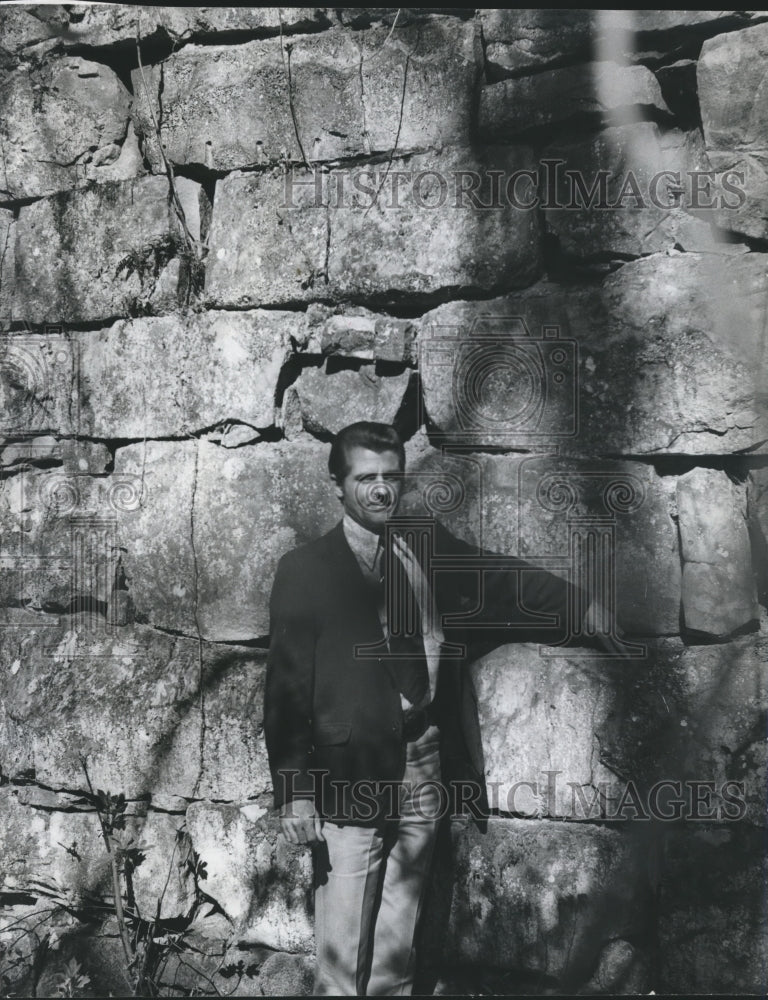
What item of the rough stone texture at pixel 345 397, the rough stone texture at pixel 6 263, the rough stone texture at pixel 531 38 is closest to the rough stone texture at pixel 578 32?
the rough stone texture at pixel 531 38

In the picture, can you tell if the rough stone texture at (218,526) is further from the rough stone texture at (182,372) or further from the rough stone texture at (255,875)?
the rough stone texture at (255,875)

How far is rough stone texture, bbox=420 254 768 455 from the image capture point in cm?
228

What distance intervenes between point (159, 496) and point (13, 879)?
1196 mm

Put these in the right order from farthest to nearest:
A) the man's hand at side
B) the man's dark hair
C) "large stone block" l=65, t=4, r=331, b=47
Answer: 1. "large stone block" l=65, t=4, r=331, b=47
2. the man's dark hair
3. the man's hand at side

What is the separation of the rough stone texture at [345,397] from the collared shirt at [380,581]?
0.30 metres

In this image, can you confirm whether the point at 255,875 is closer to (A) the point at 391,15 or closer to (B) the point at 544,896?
(B) the point at 544,896

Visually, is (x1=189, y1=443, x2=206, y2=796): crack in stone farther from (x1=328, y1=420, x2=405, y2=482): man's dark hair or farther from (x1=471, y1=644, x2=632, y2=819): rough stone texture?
(x1=471, y1=644, x2=632, y2=819): rough stone texture

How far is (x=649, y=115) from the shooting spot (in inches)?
91.1

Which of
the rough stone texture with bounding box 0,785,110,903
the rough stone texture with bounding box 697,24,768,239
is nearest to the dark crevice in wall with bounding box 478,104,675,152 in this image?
the rough stone texture with bounding box 697,24,768,239

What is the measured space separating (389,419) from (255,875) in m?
1.30

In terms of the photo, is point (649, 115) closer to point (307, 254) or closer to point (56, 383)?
point (307, 254)

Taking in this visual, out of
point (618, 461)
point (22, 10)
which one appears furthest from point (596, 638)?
point (22, 10)

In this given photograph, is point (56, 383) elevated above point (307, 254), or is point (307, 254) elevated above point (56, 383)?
point (307, 254)

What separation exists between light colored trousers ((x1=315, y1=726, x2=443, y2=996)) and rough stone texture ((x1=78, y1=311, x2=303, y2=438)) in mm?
1046
